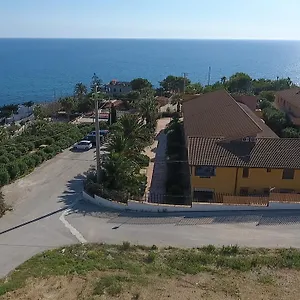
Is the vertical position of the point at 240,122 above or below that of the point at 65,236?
above

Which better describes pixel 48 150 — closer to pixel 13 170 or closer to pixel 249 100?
pixel 13 170

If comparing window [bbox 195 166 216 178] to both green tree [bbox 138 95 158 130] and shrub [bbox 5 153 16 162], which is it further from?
green tree [bbox 138 95 158 130]

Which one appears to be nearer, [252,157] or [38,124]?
[252,157]

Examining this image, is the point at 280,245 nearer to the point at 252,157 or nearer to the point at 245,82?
the point at 252,157

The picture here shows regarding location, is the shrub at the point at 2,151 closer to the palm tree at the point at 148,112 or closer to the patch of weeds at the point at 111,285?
the palm tree at the point at 148,112

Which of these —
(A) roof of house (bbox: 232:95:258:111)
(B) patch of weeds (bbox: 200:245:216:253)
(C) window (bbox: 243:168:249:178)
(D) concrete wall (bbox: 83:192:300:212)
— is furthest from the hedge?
(A) roof of house (bbox: 232:95:258:111)

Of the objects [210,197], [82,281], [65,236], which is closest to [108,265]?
[82,281]

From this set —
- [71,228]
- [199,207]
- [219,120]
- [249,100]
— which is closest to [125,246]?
[71,228]
